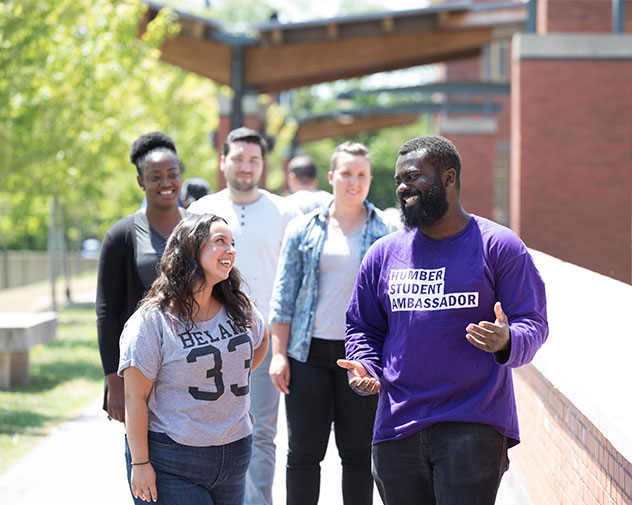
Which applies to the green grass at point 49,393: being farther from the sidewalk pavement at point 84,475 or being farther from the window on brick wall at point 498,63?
the window on brick wall at point 498,63

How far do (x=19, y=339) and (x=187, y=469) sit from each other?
7.31m

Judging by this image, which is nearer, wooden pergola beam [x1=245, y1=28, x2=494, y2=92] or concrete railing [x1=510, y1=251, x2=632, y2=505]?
concrete railing [x1=510, y1=251, x2=632, y2=505]

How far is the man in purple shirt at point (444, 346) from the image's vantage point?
3461 millimetres

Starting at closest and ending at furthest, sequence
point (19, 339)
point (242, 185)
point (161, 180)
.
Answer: point (161, 180) < point (242, 185) < point (19, 339)

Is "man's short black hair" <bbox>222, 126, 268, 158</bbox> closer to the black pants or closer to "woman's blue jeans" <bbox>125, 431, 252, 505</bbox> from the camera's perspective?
the black pants

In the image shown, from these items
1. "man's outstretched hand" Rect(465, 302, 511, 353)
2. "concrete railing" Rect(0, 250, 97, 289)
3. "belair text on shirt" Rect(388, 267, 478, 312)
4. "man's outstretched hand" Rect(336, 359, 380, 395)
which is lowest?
"concrete railing" Rect(0, 250, 97, 289)

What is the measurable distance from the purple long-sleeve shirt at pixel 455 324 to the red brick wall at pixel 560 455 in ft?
1.98

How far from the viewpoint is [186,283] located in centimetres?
375

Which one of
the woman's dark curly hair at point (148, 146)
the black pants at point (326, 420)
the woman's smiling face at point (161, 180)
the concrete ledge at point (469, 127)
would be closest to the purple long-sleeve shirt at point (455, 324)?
the black pants at point (326, 420)

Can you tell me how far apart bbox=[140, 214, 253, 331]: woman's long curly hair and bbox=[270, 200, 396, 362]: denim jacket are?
1128 mm

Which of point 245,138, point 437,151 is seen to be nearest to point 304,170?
point 245,138

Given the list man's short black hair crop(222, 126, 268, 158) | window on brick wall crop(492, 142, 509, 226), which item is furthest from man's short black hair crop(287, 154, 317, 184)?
window on brick wall crop(492, 142, 509, 226)

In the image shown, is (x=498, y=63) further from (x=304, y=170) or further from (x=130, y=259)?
(x=130, y=259)

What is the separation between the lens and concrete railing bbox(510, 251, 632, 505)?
373 cm
